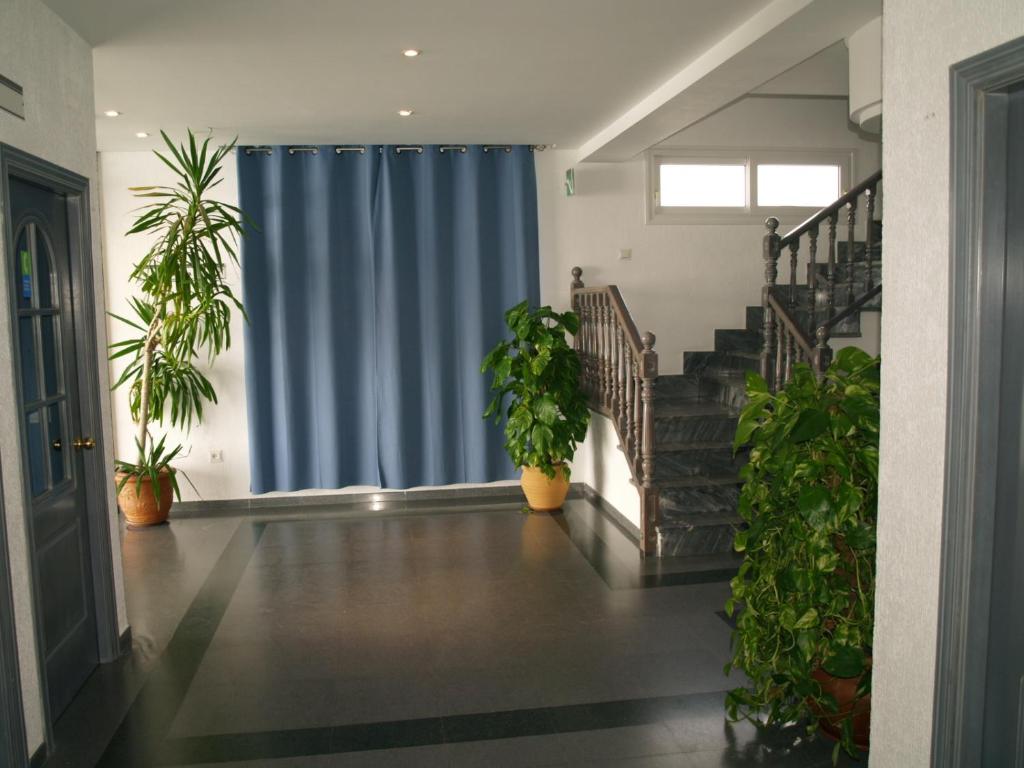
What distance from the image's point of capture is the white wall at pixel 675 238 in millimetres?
6664

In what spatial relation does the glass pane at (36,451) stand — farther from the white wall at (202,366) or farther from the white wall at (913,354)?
the white wall at (202,366)

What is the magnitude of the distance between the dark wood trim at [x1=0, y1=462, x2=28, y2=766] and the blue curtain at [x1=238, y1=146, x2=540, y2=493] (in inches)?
146

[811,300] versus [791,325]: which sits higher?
[811,300]

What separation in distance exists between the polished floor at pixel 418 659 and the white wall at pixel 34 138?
489 mm

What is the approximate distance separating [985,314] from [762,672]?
158 centimetres

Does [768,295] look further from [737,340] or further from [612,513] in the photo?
[612,513]

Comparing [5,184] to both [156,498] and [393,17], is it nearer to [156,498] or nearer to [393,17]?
[393,17]

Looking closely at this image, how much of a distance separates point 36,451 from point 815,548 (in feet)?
9.33

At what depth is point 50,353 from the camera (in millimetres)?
3314

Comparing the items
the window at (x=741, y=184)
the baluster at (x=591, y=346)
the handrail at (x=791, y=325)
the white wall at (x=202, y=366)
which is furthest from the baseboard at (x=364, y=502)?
the window at (x=741, y=184)

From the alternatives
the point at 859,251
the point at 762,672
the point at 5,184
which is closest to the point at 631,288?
the point at 859,251

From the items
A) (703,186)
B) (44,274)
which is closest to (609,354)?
(703,186)

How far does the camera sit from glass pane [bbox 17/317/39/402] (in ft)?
10.0

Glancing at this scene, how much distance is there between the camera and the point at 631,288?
677cm
